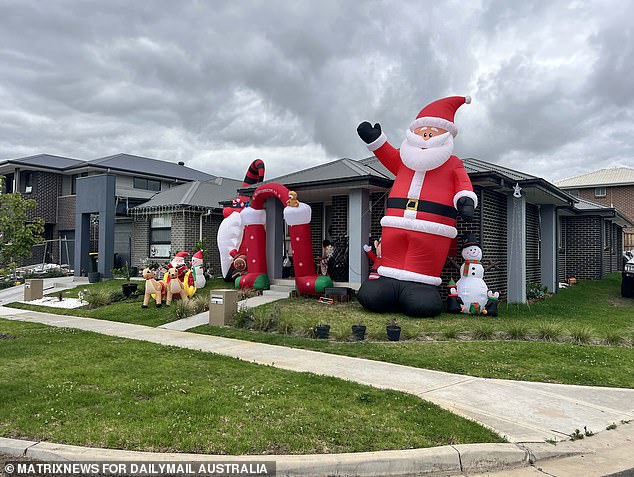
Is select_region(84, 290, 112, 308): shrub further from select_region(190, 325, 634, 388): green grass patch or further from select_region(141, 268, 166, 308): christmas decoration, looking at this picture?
select_region(190, 325, 634, 388): green grass patch

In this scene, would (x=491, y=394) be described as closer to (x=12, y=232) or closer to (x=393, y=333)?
(x=393, y=333)

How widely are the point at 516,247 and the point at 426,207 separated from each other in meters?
4.43

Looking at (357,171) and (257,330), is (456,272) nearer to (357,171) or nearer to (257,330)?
(357,171)

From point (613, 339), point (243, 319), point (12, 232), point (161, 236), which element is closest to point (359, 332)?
point (243, 319)

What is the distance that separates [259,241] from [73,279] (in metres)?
10.6

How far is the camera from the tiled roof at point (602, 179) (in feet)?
116

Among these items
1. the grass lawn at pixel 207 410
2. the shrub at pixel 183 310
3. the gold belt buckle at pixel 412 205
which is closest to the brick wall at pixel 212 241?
the shrub at pixel 183 310

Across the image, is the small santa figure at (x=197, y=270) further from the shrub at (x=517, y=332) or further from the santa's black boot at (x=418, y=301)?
the shrub at (x=517, y=332)

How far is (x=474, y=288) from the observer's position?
1213 cm

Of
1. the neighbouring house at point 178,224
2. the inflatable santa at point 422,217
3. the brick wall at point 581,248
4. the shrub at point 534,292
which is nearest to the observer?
the inflatable santa at point 422,217

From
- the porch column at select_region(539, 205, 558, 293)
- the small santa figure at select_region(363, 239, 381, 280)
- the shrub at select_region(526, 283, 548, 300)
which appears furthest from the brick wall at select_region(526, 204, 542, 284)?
the small santa figure at select_region(363, 239, 381, 280)

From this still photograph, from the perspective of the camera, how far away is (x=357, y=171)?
46.9 ft

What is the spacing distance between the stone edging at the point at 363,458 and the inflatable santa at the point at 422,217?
22.8 feet

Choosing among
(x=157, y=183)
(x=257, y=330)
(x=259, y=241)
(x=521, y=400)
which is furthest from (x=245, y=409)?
(x=157, y=183)
